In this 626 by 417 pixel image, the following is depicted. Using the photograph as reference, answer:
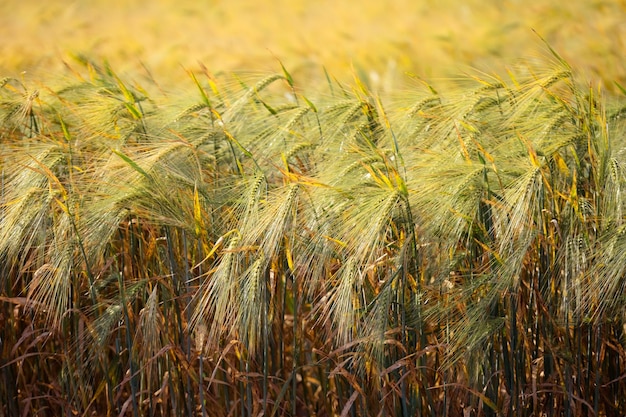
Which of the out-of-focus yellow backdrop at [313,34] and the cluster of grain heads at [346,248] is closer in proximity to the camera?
the cluster of grain heads at [346,248]

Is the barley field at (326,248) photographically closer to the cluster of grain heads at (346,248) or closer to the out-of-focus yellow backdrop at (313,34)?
the cluster of grain heads at (346,248)

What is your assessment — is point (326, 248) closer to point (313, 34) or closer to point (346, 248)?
point (346, 248)

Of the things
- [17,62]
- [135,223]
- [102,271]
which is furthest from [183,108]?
[17,62]

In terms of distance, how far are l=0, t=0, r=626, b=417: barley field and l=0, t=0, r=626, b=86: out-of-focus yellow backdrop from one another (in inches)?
79.8

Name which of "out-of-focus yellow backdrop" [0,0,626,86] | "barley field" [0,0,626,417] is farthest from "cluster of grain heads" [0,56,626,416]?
"out-of-focus yellow backdrop" [0,0,626,86]

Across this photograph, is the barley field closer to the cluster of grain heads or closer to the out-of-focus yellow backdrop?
the cluster of grain heads

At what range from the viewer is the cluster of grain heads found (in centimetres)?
125

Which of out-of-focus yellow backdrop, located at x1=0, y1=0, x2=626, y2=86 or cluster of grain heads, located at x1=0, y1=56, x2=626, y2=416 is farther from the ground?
out-of-focus yellow backdrop, located at x1=0, y1=0, x2=626, y2=86

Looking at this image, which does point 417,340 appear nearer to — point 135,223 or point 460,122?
point 460,122

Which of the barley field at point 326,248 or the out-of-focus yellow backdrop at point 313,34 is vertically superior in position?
the out-of-focus yellow backdrop at point 313,34

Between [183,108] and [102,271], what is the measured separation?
0.33 m

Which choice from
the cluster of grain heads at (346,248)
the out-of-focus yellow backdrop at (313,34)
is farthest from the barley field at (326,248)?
the out-of-focus yellow backdrop at (313,34)

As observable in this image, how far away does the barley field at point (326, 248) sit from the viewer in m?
1.25

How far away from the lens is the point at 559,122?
1.40 metres
